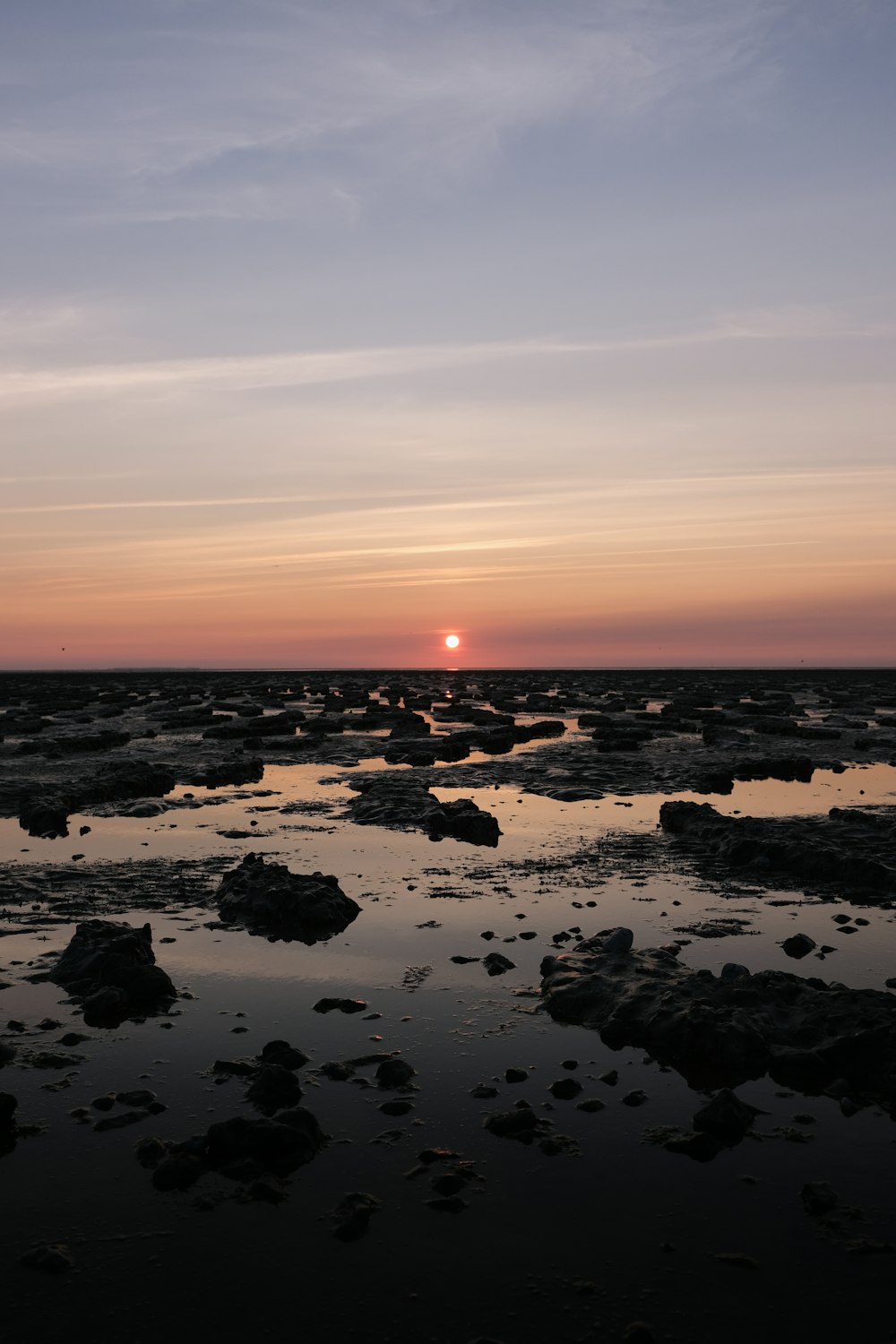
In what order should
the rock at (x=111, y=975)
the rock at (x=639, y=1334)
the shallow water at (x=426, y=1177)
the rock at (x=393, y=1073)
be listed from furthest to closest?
the rock at (x=111, y=975) < the rock at (x=393, y=1073) < the shallow water at (x=426, y=1177) < the rock at (x=639, y=1334)

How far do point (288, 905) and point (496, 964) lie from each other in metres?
4.84

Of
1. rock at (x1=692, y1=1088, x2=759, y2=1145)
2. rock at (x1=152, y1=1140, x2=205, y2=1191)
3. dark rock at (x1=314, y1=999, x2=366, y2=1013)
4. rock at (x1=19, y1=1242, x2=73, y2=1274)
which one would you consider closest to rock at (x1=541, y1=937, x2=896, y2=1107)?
rock at (x1=692, y1=1088, x2=759, y2=1145)

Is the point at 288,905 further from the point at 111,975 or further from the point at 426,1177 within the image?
the point at 426,1177

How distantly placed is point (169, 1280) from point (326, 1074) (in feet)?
12.4

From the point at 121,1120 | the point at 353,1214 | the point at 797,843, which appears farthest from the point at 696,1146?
the point at 797,843

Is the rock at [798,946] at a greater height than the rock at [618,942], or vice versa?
the rock at [618,942]

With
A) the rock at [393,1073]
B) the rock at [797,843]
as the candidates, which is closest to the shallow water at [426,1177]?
the rock at [393,1073]

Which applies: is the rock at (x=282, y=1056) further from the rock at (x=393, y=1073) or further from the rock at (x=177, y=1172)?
the rock at (x=177, y=1172)

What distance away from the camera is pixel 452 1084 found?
11.2 meters

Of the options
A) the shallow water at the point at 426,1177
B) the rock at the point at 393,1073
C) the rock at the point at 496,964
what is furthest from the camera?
the rock at the point at 496,964

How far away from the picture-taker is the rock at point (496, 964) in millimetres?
15078

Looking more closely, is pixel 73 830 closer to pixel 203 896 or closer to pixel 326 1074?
pixel 203 896

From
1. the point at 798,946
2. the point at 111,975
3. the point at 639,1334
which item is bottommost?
the point at 639,1334

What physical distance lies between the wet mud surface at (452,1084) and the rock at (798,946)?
0.15m
